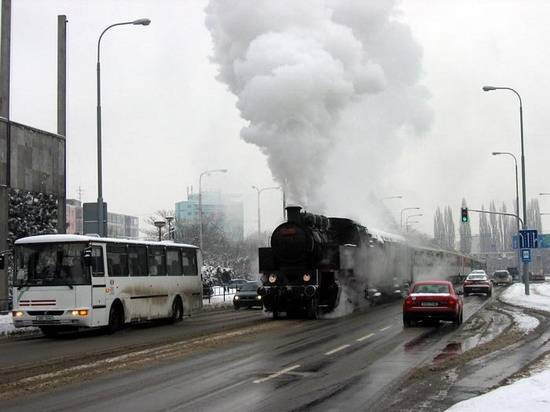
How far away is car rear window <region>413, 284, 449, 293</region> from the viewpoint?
1933 cm

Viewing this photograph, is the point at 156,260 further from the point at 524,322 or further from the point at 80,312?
the point at 524,322

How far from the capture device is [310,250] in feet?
69.8

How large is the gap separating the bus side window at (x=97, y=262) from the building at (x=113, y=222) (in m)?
89.6

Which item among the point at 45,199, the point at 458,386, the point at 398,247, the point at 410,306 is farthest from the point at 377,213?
the point at 458,386

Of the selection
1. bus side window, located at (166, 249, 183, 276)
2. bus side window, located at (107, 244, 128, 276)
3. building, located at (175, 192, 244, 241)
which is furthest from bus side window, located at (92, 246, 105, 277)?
building, located at (175, 192, 244, 241)

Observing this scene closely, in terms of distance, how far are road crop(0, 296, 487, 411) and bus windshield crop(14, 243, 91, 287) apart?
4.91 feet

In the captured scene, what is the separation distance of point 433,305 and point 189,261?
28.8 feet

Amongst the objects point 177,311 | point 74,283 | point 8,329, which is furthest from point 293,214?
point 8,329

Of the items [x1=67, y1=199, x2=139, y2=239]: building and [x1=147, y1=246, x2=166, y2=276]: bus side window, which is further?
[x1=67, y1=199, x2=139, y2=239]: building

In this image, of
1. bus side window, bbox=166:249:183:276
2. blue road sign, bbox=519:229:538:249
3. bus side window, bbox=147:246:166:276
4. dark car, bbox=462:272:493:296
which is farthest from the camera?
dark car, bbox=462:272:493:296

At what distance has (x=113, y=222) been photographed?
128m

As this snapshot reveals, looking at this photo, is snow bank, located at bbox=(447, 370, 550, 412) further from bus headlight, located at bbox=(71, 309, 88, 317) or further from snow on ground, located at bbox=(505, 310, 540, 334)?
bus headlight, located at bbox=(71, 309, 88, 317)

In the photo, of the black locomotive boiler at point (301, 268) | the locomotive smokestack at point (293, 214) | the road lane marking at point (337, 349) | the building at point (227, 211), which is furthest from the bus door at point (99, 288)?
the building at point (227, 211)

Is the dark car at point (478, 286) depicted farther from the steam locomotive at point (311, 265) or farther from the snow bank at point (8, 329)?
the snow bank at point (8, 329)
